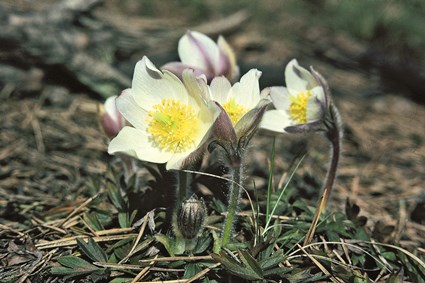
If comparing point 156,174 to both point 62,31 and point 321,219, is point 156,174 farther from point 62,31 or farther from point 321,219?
point 62,31

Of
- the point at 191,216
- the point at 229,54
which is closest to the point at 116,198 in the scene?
the point at 191,216

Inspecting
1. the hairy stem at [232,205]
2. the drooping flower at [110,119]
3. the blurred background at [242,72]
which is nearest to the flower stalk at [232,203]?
the hairy stem at [232,205]

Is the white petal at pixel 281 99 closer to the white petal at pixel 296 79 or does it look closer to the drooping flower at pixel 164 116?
the white petal at pixel 296 79

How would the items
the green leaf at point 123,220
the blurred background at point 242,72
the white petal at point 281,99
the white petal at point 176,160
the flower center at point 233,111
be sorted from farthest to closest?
the blurred background at point 242,72, the white petal at point 281,99, the green leaf at point 123,220, the flower center at point 233,111, the white petal at point 176,160

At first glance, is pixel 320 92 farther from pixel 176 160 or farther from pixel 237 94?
pixel 176 160

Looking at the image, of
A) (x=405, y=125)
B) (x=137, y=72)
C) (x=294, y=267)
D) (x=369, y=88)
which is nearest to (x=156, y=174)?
(x=137, y=72)

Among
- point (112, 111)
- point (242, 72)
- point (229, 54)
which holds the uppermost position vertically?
point (229, 54)
